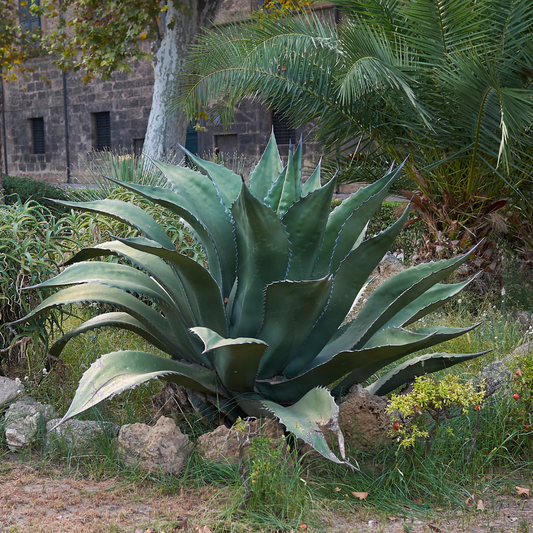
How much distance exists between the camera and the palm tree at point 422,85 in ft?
16.5

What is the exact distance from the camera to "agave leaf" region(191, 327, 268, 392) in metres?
2.28

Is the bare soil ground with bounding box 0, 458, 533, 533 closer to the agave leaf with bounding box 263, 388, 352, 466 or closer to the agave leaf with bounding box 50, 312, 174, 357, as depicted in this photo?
the agave leaf with bounding box 263, 388, 352, 466

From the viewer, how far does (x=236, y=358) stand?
8.18 ft

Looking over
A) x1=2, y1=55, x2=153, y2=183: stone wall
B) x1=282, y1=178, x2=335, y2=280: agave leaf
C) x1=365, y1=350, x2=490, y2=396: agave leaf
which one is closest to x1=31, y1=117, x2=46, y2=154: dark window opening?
x1=2, y1=55, x2=153, y2=183: stone wall

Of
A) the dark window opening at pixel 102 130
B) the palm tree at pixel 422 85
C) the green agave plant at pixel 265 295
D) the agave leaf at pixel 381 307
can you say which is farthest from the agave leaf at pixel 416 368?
the dark window opening at pixel 102 130

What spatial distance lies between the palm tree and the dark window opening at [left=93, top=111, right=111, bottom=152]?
1716 centimetres

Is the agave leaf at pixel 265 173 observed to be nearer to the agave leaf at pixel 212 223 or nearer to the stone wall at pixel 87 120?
the agave leaf at pixel 212 223

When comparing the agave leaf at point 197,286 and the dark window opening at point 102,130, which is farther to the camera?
the dark window opening at point 102,130

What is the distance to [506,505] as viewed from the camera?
8.22ft

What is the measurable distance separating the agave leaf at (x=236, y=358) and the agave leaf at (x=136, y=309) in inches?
8.7

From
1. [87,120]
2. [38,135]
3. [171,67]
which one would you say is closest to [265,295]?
[171,67]

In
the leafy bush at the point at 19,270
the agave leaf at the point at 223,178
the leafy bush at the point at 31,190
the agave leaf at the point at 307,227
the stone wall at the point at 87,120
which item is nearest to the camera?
the agave leaf at the point at 307,227

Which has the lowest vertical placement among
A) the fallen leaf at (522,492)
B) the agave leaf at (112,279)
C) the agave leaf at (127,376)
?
the fallen leaf at (522,492)

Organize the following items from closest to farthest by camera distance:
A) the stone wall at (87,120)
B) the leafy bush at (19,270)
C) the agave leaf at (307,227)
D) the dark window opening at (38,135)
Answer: the agave leaf at (307,227), the leafy bush at (19,270), the stone wall at (87,120), the dark window opening at (38,135)
